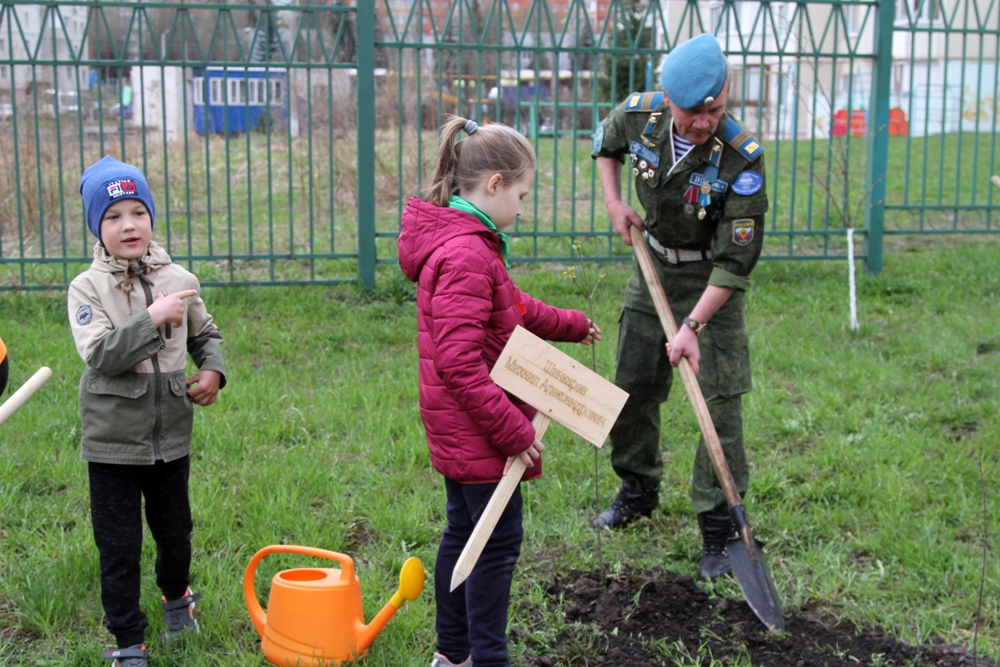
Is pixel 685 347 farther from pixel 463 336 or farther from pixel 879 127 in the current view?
A: pixel 879 127

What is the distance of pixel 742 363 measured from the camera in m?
3.36

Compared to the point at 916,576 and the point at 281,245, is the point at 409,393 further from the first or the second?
the point at 281,245

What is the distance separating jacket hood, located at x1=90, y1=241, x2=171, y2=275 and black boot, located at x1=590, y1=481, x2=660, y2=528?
1907 mm

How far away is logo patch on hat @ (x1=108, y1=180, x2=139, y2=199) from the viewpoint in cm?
256

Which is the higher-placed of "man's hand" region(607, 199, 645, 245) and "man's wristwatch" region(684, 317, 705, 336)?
"man's hand" region(607, 199, 645, 245)

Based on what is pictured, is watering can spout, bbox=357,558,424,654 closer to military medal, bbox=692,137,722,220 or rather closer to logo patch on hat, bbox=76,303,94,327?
logo patch on hat, bbox=76,303,94,327

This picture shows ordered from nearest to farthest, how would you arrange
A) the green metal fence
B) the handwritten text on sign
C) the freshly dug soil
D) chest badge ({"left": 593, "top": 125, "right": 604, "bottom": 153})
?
the handwritten text on sign, the freshly dug soil, chest badge ({"left": 593, "top": 125, "right": 604, "bottom": 153}), the green metal fence

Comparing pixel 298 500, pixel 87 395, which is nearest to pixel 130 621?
pixel 87 395

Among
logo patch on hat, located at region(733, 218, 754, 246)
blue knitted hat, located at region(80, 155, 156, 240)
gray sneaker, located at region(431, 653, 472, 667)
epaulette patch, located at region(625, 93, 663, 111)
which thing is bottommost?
gray sneaker, located at region(431, 653, 472, 667)

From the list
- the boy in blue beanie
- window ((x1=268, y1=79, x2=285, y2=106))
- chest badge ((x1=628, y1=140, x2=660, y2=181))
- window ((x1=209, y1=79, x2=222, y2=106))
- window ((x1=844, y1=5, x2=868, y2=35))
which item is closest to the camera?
the boy in blue beanie

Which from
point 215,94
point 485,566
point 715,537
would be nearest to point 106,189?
point 485,566

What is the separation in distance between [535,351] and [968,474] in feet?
8.38

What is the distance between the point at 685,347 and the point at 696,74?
815 millimetres

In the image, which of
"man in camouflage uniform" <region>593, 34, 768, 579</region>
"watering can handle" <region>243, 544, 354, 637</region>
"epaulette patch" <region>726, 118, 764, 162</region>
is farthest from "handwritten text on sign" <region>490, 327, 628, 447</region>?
"epaulette patch" <region>726, 118, 764, 162</region>
